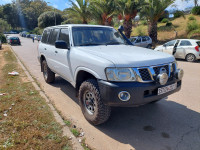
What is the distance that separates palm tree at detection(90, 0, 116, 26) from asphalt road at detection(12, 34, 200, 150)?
1589cm

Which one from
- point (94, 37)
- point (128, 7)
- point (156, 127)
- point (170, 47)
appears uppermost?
point (128, 7)

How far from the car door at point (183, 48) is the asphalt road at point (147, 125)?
6718 mm

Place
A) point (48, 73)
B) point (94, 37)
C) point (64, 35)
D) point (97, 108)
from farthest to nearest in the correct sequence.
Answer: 1. point (48, 73)
2. point (64, 35)
3. point (94, 37)
4. point (97, 108)

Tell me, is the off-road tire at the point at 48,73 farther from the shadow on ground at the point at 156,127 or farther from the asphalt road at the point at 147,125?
the shadow on ground at the point at 156,127

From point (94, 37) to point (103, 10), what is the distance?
1607cm

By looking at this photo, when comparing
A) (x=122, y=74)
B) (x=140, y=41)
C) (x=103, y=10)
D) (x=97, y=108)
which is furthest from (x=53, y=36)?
(x=103, y=10)

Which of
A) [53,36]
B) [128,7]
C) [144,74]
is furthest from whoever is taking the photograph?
[128,7]

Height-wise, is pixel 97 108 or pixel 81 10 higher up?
pixel 81 10

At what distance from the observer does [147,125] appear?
11.6ft

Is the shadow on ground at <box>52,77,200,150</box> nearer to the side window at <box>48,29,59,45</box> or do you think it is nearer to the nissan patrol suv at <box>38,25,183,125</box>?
the nissan patrol suv at <box>38,25,183,125</box>

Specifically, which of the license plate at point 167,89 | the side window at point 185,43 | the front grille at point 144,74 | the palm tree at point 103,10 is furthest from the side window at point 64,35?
the palm tree at point 103,10

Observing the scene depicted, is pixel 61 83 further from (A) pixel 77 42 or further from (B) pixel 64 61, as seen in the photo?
(A) pixel 77 42

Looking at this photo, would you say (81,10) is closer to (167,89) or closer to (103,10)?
(103,10)

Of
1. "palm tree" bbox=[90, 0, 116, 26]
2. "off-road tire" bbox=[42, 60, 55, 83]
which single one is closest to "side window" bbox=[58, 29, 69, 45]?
"off-road tire" bbox=[42, 60, 55, 83]
